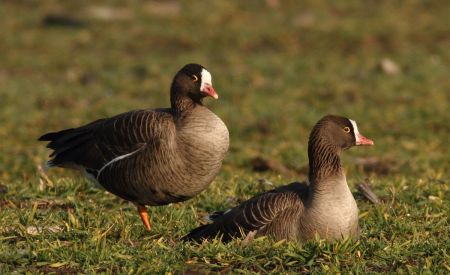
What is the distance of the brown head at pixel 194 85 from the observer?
8953 mm

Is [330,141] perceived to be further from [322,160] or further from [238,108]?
[238,108]

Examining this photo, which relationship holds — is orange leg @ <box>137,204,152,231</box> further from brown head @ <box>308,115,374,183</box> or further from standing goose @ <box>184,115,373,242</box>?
brown head @ <box>308,115,374,183</box>

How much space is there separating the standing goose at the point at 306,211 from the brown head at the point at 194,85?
1449mm

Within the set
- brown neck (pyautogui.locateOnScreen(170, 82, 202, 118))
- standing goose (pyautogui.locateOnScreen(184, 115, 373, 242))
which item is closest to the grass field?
standing goose (pyautogui.locateOnScreen(184, 115, 373, 242))

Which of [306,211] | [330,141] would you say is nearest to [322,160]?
[330,141]

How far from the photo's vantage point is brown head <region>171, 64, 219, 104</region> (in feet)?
29.4

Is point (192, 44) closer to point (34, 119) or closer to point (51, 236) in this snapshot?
point (34, 119)

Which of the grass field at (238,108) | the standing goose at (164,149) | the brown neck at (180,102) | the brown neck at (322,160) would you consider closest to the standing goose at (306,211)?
the brown neck at (322,160)

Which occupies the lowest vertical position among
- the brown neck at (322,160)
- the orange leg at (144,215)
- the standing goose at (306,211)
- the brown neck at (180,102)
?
the orange leg at (144,215)

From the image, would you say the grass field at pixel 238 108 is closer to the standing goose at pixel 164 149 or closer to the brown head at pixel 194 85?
the standing goose at pixel 164 149

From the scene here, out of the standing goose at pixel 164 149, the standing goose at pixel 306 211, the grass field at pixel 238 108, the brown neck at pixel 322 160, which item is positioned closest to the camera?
the grass field at pixel 238 108

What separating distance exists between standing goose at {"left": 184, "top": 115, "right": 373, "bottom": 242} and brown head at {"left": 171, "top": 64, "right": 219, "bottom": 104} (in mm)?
1449

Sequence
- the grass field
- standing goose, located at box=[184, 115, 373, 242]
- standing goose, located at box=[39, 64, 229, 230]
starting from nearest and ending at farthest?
the grass field → standing goose, located at box=[184, 115, 373, 242] → standing goose, located at box=[39, 64, 229, 230]

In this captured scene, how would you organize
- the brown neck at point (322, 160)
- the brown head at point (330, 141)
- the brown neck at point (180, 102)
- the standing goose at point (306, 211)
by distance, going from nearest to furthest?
1. the standing goose at point (306, 211)
2. the brown neck at point (322, 160)
3. the brown head at point (330, 141)
4. the brown neck at point (180, 102)
